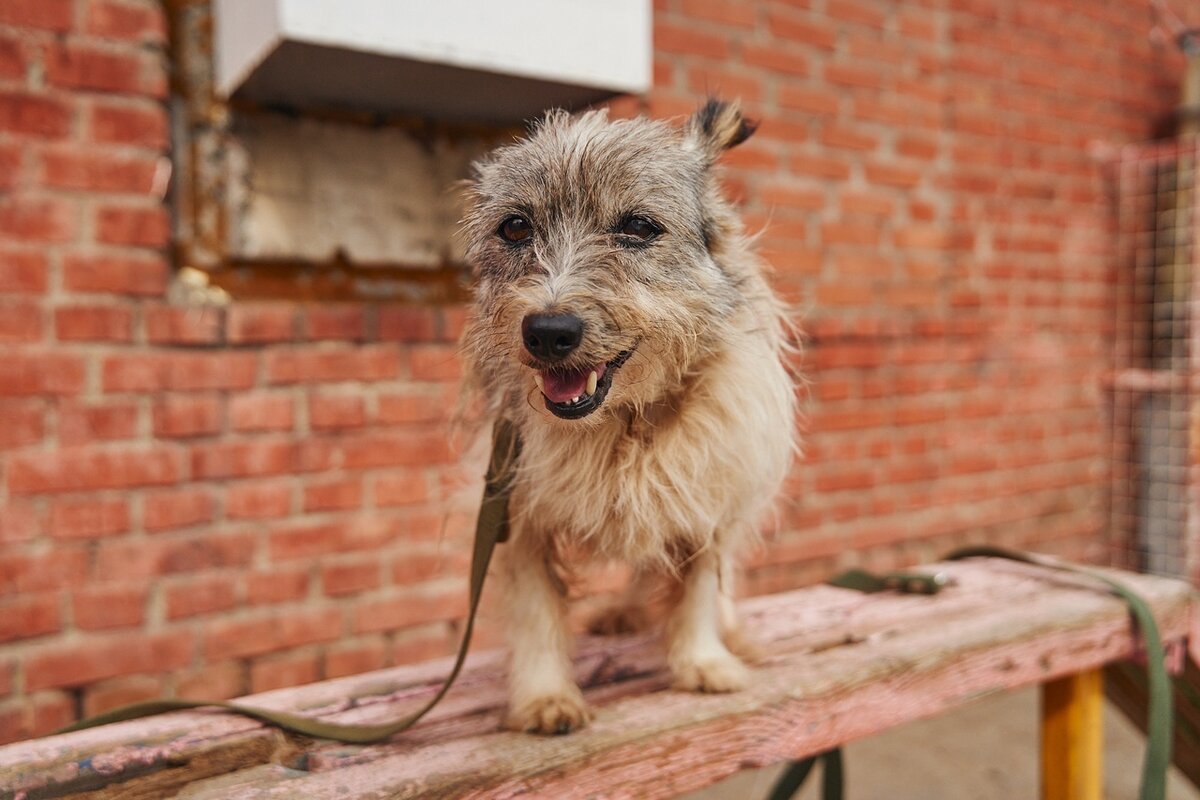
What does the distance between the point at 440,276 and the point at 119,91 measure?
0.96 metres

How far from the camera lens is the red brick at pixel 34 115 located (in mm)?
2014

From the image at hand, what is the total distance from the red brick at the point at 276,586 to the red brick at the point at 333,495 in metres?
0.18

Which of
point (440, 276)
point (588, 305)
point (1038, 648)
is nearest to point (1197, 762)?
point (1038, 648)

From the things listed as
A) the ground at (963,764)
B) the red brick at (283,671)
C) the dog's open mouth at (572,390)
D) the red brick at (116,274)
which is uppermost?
the red brick at (116,274)

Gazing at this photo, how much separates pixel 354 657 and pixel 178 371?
3.12 feet

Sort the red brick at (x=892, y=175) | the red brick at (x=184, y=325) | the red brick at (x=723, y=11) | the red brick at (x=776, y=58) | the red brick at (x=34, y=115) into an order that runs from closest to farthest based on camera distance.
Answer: the red brick at (x=34, y=115) → the red brick at (x=184, y=325) → the red brick at (x=723, y=11) → the red brick at (x=776, y=58) → the red brick at (x=892, y=175)

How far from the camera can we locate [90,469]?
2.14 meters

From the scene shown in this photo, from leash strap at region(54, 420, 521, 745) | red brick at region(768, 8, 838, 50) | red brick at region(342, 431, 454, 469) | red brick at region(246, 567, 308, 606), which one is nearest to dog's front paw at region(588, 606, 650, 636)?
leash strap at region(54, 420, 521, 745)

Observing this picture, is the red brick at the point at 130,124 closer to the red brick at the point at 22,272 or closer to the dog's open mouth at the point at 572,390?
the red brick at the point at 22,272

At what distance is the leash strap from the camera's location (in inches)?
52.4

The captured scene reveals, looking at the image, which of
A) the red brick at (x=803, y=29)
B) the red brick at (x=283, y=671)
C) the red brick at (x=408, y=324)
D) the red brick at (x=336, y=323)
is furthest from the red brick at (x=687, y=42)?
the red brick at (x=283, y=671)

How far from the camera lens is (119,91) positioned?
213 centimetres

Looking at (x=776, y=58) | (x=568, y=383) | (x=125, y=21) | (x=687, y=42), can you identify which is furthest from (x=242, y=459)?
(x=776, y=58)

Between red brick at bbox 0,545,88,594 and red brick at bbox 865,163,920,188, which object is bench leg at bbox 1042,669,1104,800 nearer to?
red brick at bbox 865,163,920,188
